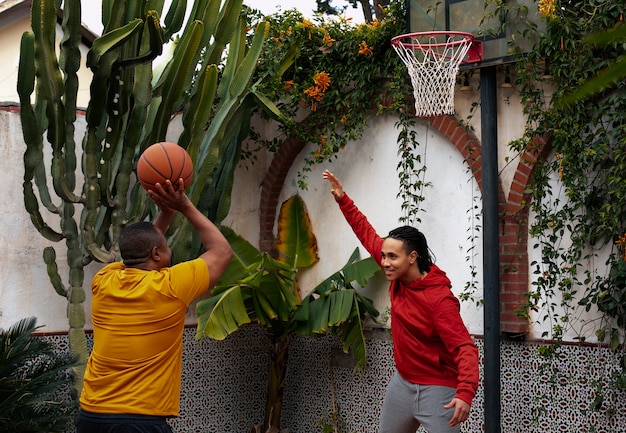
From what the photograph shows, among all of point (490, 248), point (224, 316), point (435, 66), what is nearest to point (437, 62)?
point (435, 66)

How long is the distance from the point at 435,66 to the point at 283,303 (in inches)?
107

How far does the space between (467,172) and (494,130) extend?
1.94ft

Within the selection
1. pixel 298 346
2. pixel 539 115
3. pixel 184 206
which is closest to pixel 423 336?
pixel 184 206

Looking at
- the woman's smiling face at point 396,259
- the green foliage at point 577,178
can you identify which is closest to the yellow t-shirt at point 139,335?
the woman's smiling face at point 396,259

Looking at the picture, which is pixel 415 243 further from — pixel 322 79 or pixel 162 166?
pixel 322 79

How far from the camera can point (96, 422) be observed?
3.71 metres

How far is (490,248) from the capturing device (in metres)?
6.80

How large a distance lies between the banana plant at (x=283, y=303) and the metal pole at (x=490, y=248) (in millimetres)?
1320

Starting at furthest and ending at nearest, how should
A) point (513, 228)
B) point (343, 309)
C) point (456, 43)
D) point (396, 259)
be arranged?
point (343, 309) → point (513, 228) → point (456, 43) → point (396, 259)

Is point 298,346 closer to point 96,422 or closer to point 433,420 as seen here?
point 433,420

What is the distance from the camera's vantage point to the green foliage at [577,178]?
6062 millimetres

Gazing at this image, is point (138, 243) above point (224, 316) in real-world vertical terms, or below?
above

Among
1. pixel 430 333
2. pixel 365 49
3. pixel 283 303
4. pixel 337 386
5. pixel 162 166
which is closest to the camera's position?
pixel 162 166

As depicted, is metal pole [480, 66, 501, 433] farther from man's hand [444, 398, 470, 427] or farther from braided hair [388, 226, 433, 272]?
man's hand [444, 398, 470, 427]
